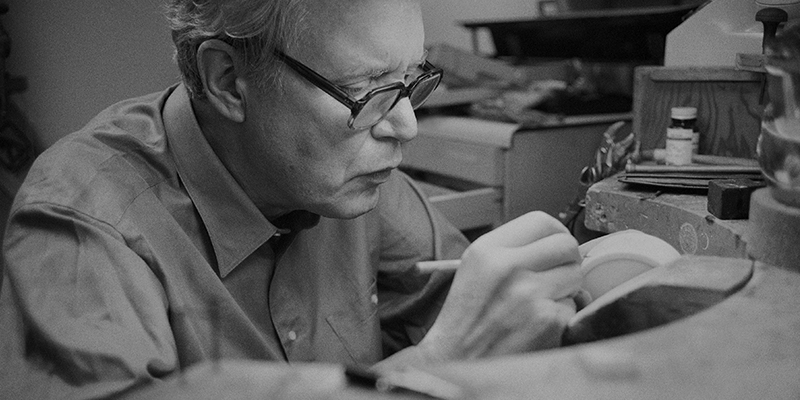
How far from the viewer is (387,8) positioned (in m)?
1.46

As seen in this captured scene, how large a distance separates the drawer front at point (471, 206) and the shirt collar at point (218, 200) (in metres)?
1.51

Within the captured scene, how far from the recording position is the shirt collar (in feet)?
5.14

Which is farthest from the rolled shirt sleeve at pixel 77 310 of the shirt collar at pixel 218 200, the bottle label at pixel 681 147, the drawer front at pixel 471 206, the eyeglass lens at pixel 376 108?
the drawer front at pixel 471 206

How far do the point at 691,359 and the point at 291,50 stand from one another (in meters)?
0.93

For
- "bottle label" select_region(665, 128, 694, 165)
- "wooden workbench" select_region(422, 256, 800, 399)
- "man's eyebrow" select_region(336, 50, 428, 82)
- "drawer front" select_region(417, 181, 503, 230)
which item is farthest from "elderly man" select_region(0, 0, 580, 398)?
"drawer front" select_region(417, 181, 503, 230)

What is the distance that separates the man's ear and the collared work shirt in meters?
0.09

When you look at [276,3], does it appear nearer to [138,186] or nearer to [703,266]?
[138,186]

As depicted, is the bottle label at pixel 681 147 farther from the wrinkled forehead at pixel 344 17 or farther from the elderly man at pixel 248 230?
the wrinkled forehead at pixel 344 17

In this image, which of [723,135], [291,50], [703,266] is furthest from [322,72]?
[723,135]

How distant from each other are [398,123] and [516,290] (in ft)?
1.56

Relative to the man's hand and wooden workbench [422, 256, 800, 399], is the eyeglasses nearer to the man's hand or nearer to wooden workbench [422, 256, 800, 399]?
the man's hand

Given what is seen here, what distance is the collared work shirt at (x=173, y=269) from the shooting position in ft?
4.02

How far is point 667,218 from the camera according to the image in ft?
5.60

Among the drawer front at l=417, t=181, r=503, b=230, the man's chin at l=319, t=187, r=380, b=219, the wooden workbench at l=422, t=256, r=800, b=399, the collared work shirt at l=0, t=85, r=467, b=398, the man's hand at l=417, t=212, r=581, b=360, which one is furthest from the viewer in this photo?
the drawer front at l=417, t=181, r=503, b=230
